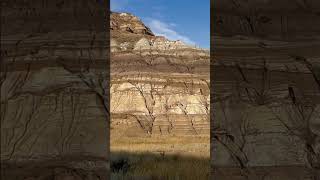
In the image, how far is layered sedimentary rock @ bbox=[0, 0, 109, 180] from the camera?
391cm

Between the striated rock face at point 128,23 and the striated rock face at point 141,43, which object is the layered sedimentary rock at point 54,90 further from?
the striated rock face at point 128,23

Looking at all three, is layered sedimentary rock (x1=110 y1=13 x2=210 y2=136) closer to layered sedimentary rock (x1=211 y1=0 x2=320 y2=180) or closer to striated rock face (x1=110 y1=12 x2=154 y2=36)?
striated rock face (x1=110 y1=12 x2=154 y2=36)

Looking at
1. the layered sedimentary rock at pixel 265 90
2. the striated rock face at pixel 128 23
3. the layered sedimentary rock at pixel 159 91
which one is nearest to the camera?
the layered sedimentary rock at pixel 265 90

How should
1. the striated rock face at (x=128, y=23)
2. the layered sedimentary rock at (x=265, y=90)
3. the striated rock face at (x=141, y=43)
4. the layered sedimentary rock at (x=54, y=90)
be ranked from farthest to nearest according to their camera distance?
the striated rock face at (x=128, y=23)
the striated rock face at (x=141, y=43)
the layered sedimentary rock at (x=265, y=90)
the layered sedimentary rock at (x=54, y=90)

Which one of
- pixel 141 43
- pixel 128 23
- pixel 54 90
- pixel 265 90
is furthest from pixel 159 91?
pixel 54 90

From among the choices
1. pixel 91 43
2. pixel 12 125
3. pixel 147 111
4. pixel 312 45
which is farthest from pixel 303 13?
pixel 147 111

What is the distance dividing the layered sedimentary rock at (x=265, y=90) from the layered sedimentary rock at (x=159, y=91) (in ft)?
80.3

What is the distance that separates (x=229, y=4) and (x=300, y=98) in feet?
3.04

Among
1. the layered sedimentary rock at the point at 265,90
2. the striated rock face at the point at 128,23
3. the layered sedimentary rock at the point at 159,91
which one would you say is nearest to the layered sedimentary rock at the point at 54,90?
the layered sedimentary rock at the point at 265,90

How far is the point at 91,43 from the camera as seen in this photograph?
158 inches

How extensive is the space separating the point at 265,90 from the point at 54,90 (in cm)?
162

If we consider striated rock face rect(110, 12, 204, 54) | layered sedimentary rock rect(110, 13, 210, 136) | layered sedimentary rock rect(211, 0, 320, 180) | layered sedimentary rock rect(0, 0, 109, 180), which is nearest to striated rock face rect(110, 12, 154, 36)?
striated rock face rect(110, 12, 204, 54)

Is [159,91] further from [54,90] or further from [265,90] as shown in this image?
[54,90]

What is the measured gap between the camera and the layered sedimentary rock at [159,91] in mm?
29625
